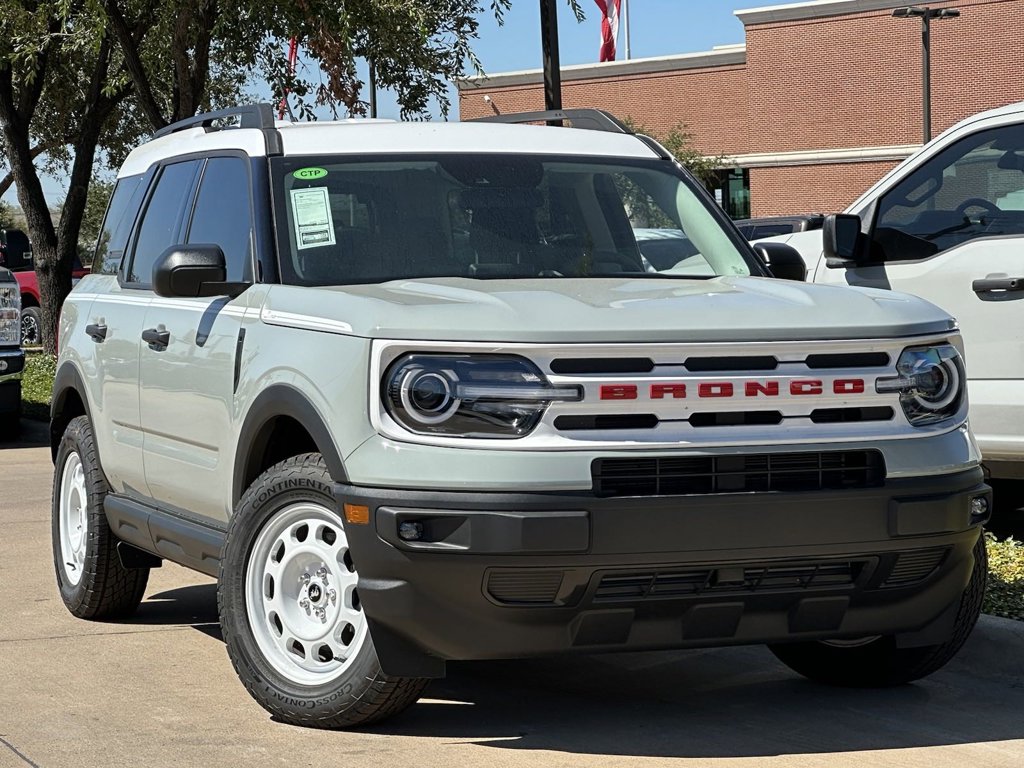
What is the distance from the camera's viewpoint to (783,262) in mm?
6535

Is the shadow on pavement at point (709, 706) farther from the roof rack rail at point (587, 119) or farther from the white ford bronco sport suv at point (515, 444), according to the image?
the roof rack rail at point (587, 119)

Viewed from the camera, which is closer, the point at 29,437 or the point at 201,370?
the point at 201,370

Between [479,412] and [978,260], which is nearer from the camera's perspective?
[479,412]

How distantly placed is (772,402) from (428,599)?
1106 mm

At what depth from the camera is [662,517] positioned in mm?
4703

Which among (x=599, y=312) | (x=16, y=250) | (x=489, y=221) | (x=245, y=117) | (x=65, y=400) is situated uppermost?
(x=245, y=117)

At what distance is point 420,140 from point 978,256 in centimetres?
306

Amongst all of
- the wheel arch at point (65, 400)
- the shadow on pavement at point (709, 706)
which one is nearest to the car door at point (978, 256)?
the shadow on pavement at point (709, 706)

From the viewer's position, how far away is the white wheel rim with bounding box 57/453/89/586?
7400mm

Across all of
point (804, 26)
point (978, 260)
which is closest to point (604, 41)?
point (804, 26)

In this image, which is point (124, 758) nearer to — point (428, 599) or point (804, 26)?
point (428, 599)

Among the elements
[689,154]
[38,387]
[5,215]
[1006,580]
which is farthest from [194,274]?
[5,215]

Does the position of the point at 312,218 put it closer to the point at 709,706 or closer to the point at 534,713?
the point at 534,713

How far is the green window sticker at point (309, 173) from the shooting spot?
6059 millimetres
